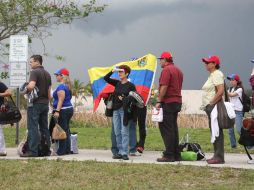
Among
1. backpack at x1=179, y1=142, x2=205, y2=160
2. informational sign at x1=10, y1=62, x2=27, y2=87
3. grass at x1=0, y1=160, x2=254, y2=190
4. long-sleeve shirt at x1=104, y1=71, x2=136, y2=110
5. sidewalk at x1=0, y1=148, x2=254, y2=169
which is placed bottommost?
sidewalk at x1=0, y1=148, x2=254, y2=169

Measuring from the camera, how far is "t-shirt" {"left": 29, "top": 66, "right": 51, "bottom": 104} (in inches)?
478

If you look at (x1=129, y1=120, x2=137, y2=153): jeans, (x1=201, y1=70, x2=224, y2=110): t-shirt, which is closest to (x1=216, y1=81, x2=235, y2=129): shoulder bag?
(x1=201, y1=70, x2=224, y2=110): t-shirt

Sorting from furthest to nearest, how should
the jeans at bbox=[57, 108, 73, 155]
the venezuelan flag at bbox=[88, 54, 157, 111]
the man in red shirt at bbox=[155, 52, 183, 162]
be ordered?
the venezuelan flag at bbox=[88, 54, 157, 111] < the jeans at bbox=[57, 108, 73, 155] < the man in red shirt at bbox=[155, 52, 183, 162]

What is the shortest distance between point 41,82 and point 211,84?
11.3 ft

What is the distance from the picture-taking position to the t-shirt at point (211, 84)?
35.5ft

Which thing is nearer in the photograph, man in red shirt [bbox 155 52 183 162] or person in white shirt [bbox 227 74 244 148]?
man in red shirt [bbox 155 52 183 162]

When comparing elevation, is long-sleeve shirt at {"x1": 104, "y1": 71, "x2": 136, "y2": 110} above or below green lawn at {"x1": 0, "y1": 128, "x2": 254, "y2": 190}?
above

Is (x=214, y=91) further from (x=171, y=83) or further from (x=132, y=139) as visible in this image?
(x=132, y=139)

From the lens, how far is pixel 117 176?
9.45 meters

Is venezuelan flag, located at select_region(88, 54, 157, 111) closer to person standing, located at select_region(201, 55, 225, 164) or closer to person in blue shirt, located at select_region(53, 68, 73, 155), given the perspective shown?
person in blue shirt, located at select_region(53, 68, 73, 155)

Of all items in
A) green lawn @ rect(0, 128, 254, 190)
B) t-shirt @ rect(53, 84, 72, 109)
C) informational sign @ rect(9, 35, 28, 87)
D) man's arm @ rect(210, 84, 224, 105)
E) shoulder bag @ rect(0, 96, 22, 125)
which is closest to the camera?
green lawn @ rect(0, 128, 254, 190)

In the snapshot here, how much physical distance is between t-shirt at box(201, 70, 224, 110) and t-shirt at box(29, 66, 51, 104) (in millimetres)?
3250

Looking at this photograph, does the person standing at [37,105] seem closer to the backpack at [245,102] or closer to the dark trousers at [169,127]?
the dark trousers at [169,127]

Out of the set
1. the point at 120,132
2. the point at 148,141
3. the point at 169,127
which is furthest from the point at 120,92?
the point at 148,141
